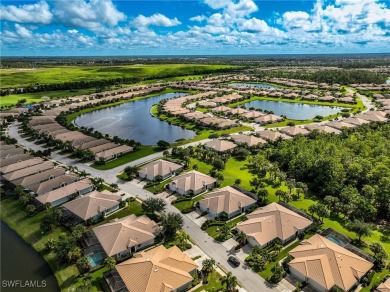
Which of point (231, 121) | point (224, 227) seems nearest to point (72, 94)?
point (231, 121)

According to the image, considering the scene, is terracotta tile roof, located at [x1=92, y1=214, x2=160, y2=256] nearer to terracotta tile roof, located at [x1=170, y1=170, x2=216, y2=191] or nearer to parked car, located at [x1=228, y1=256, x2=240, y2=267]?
parked car, located at [x1=228, y1=256, x2=240, y2=267]

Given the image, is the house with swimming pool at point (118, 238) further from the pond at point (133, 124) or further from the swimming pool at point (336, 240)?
the pond at point (133, 124)

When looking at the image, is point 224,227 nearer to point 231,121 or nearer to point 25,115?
point 231,121

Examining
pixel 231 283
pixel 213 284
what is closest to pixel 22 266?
pixel 213 284

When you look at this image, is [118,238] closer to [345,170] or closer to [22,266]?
[22,266]

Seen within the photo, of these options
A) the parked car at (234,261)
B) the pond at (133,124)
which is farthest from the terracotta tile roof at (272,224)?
the pond at (133,124)

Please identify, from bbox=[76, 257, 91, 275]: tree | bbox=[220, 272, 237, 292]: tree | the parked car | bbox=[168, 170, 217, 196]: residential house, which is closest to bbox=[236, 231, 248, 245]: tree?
the parked car
